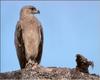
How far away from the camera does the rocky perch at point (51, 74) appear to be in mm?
8828

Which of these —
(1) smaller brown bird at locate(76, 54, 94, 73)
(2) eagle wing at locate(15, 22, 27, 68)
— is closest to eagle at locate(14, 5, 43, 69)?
(2) eagle wing at locate(15, 22, 27, 68)

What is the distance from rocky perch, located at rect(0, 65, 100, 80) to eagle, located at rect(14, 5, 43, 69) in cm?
193

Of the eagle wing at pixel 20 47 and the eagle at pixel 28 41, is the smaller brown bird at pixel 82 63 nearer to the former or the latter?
the eagle at pixel 28 41

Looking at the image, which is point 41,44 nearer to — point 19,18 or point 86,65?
point 19,18

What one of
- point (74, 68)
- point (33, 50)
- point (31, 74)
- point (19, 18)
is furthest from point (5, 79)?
point (19, 18)

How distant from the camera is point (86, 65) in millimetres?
9281

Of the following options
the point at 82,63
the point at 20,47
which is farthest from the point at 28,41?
the point at 82,63

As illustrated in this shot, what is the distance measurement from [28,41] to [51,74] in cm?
253

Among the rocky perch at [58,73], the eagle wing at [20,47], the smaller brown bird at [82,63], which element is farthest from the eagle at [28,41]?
the smaller brown bird at [82,63]

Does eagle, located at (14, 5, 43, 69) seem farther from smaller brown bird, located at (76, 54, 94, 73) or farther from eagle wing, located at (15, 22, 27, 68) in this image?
smaller brown bird, located at (76, 54, 94, 73)

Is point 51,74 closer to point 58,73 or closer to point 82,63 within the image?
point 58,73

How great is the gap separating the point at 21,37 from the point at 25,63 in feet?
2.82

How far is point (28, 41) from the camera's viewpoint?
11109 mm

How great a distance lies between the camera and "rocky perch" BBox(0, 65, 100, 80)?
8828 millimetres
